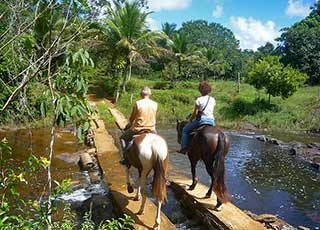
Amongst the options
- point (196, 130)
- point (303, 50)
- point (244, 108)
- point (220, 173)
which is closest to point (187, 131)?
point (196, 130)

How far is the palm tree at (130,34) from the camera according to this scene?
25.5m

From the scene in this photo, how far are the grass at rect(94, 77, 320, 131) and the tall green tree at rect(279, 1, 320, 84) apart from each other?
7287mm

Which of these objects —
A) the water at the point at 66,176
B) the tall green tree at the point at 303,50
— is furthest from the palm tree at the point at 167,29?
the water at the point at 66,176

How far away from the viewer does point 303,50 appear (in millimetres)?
35625

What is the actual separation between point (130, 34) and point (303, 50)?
58.9ft

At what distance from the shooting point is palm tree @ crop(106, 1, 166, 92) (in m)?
25.5

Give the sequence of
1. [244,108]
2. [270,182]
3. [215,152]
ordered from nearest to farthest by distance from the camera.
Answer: [215,152]
[270,182]
[244,108]

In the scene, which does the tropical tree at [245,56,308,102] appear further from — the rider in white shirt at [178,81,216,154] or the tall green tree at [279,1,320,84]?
the rider in white shirt at [178,81,216,154]

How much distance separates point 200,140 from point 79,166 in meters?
5.37

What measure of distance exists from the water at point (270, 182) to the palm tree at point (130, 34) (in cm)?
1076

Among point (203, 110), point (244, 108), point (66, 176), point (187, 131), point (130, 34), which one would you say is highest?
point (130, 34)

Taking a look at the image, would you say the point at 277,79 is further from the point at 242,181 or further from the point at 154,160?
the point at 154,160

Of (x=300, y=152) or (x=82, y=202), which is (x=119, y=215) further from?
(x=300, y=152)

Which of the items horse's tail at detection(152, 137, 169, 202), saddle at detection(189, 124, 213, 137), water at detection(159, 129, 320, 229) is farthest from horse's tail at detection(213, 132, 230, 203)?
water at detection(159, 129, 320, 229)
